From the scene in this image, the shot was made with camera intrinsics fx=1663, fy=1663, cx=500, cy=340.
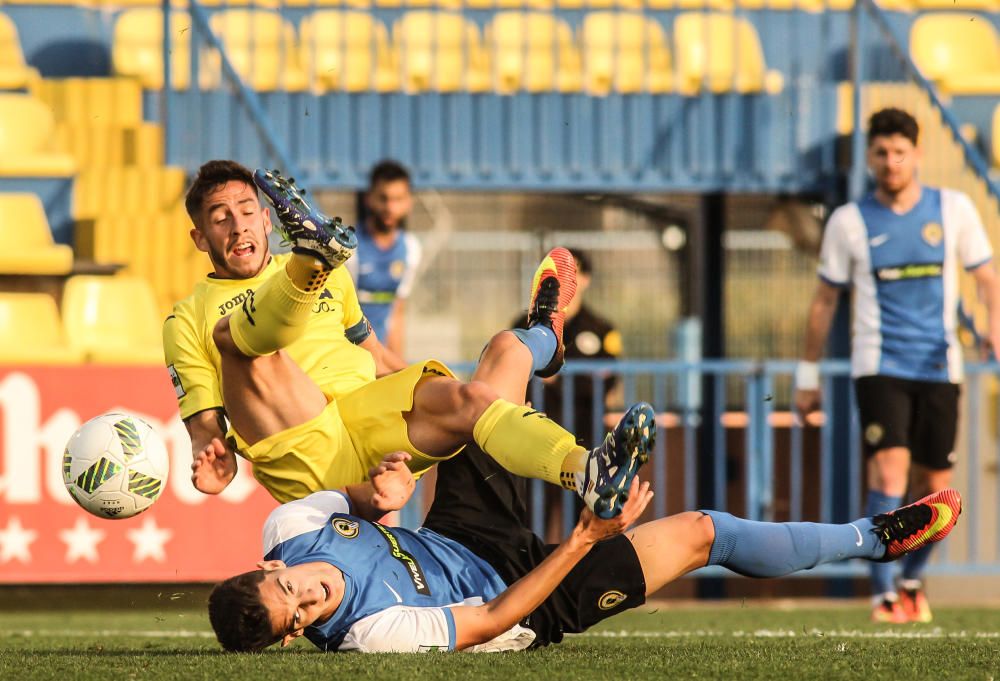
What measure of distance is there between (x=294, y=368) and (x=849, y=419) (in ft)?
16.4

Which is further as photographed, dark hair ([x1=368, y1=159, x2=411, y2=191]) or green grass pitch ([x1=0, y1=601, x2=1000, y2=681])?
dark hair ([x1=368, y1=159, x2=411, y2=191])

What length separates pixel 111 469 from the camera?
207 inches

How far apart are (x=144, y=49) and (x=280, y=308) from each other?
694 centimetres

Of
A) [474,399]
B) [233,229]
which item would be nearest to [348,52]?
[233,229]

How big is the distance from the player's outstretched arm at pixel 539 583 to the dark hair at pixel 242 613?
21.1 inches

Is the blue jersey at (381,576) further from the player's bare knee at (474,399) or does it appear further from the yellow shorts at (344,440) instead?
the yellow shorts at (344,440)

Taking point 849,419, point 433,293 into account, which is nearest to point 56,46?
point 433,293

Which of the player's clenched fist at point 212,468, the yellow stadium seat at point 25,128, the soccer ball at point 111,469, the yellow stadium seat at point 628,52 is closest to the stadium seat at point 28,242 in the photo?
the yellow stadium seat at point 25,128

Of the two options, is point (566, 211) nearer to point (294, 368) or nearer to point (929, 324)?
point (929, 324)

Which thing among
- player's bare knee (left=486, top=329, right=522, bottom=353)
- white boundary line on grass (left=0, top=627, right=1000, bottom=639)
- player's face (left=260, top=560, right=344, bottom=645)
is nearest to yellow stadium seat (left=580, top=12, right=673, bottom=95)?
white boundary line on grass (left=0, top=627, right=1000, bottom=639)

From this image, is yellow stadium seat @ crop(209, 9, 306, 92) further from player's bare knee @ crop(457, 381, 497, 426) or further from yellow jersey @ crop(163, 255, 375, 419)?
player's bare knee @ crop(457, 381, 497, 426)

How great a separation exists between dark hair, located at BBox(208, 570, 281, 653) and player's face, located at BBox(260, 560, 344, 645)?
0.07 ft

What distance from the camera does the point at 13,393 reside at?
825cm

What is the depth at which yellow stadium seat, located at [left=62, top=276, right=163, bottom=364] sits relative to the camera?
9.20 metres
